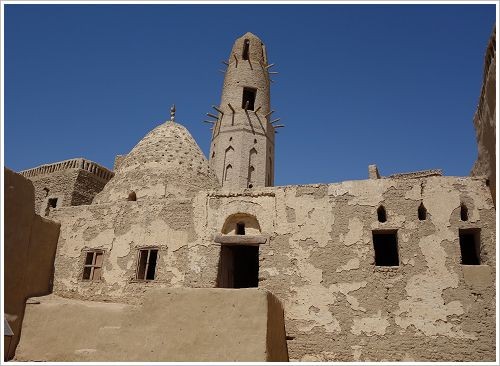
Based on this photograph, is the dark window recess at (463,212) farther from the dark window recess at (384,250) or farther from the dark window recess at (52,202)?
the dark window recess at (52,202)

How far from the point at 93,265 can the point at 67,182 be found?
23.6ft

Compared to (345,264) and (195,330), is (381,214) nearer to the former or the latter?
(345,264)

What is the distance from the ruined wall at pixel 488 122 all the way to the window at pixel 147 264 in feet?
27.1

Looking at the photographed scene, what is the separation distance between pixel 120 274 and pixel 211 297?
410cm

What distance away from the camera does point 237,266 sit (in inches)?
502

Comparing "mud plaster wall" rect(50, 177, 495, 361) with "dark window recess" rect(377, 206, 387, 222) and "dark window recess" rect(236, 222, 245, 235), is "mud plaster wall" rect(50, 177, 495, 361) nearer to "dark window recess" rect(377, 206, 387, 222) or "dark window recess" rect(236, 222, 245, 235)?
"dark window recess" rect(377, 206, 387, 222)

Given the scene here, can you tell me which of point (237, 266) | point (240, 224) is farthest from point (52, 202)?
point (240, 224)

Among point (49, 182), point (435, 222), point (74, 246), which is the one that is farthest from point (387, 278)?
point (49, 182)

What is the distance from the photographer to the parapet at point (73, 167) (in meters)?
18.3

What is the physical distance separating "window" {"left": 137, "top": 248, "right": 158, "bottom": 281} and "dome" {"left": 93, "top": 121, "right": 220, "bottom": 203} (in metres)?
1.99

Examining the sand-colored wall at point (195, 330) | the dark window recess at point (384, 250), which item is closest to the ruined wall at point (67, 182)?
the sand-colored wall at point (195, 330)

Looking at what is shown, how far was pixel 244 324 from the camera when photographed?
26.1 ft

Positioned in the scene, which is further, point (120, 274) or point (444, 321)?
point (120, 274)

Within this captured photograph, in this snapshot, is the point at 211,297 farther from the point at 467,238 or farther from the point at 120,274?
the point at 467,238
